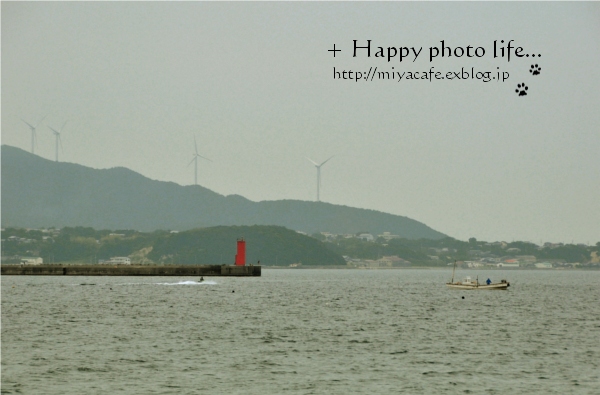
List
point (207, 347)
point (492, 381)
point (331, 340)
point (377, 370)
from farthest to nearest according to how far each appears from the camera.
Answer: point (331, 340) < point (207, 347) < point (377, 370) < point (492, 381)

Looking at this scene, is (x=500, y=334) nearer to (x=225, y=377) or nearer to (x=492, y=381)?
(x=492, y=381)

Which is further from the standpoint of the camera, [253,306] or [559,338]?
[253,306]

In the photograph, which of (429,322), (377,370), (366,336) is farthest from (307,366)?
(429,322)

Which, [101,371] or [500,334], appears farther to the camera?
[500,334]

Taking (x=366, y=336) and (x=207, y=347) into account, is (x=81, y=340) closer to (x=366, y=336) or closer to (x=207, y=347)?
(x=207, y=347)

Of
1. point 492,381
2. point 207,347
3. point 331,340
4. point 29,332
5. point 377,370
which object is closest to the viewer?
point 492,381

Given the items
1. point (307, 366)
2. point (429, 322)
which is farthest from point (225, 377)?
point (429, 322)
